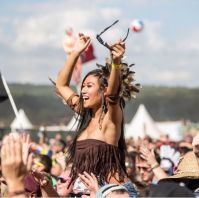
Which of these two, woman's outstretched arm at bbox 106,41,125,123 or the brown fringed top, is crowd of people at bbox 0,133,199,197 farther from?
woman's outstretched arm at bbox 106,41,125,123

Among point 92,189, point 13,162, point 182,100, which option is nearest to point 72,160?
point 92,189

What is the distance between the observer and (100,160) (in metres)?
6.27

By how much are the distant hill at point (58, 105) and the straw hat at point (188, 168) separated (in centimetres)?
2998

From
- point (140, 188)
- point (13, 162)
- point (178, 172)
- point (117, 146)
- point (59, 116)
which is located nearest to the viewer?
point (13, 162)

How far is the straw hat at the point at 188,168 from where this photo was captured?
560 cm

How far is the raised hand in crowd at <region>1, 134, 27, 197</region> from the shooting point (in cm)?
386

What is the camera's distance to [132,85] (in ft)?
21.5

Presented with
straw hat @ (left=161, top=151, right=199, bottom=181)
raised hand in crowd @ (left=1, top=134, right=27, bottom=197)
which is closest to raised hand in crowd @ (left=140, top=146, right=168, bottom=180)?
straw hat @ (left=161, top=151, right=199, bottom=181)

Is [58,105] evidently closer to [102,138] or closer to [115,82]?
[102,138]

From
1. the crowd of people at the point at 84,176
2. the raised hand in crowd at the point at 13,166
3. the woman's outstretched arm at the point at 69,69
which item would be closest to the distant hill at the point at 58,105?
the crowd of people at the point at 84,176

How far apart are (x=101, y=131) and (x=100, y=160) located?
0.21 metres

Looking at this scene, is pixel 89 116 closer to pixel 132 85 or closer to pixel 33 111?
pixel 132 85

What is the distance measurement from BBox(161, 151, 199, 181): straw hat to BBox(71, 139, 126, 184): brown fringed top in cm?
65

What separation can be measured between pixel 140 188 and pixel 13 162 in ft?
18.8
